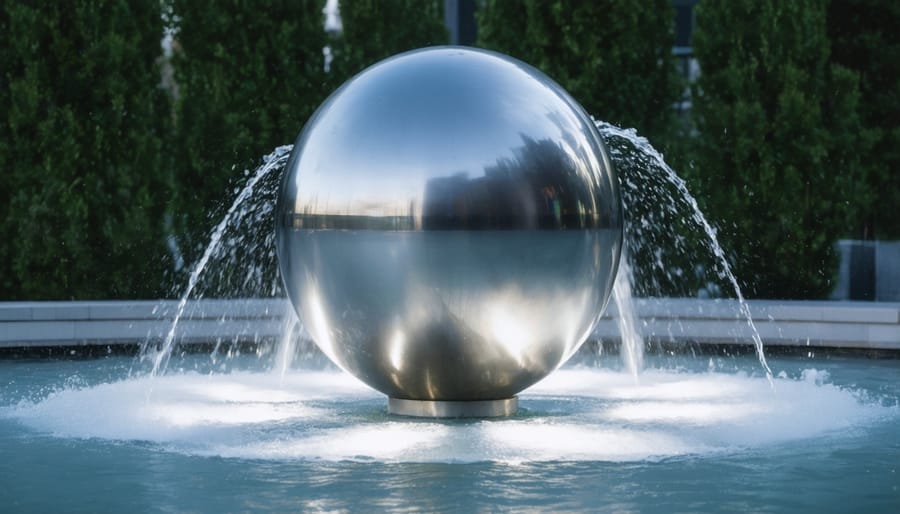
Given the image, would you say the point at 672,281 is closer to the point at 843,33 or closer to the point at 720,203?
the point at 720,203

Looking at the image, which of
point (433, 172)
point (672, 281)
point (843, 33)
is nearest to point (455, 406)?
point (433, 172)

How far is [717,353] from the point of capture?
53.1 feet

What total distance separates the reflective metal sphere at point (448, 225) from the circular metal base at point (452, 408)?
0.18 metres

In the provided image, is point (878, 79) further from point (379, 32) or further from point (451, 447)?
point (451, 447)

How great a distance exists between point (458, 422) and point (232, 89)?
951 cm

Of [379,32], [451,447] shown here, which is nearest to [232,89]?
[379,32]

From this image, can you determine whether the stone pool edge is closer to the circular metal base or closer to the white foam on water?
the white foam on water

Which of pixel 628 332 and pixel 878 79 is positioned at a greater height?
pixel 878 79

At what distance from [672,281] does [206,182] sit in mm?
5820

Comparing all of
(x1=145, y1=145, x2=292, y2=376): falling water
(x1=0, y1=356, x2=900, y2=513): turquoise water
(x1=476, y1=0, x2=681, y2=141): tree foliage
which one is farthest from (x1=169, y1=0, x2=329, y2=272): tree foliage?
(x1=0, y1=356, x2=900, y2=513): turquoise water

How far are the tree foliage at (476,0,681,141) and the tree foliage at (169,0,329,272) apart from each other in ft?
8.06

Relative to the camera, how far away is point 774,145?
18.2 meters

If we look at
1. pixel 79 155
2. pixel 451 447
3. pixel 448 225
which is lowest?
pixel 451 447

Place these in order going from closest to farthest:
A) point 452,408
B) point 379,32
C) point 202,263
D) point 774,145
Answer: point 452,408 → point 202,263 → point 774,145 → point 379,32
